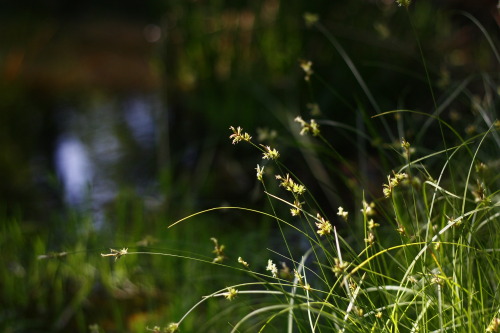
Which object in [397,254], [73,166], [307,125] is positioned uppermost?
[307,125]

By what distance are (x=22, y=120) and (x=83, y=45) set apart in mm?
Answer: 2204

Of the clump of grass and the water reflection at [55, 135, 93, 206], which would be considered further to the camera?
the water reflection at [55, 135, 93, 206]

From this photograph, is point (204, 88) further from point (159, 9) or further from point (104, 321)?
point (104, 321)

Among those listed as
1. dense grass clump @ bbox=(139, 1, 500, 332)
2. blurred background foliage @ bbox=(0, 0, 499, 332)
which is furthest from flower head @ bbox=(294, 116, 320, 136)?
blurred background foliage @ bbox=(0, 0, 499, 332)

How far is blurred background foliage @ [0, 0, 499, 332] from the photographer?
2.32 metres

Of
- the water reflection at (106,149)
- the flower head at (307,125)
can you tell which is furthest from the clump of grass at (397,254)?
the water reflection at (106,149)

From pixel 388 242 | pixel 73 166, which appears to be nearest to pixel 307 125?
pixel 388 242

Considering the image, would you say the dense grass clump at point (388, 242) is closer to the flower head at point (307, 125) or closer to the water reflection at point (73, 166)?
the flower head at point (307, 125)

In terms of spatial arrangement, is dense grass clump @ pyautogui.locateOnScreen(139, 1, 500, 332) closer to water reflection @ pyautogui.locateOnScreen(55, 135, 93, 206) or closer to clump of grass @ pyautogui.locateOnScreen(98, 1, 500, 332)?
clump of grass @ pyautogui.locateOnScreen(98, 1, 500, 332)

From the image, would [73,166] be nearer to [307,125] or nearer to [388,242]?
[388,242]

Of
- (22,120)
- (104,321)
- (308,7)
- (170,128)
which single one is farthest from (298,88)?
(22,120)

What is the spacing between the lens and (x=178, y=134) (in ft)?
13.1

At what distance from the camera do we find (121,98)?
508 centimetres

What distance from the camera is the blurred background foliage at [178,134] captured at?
7.62ft
